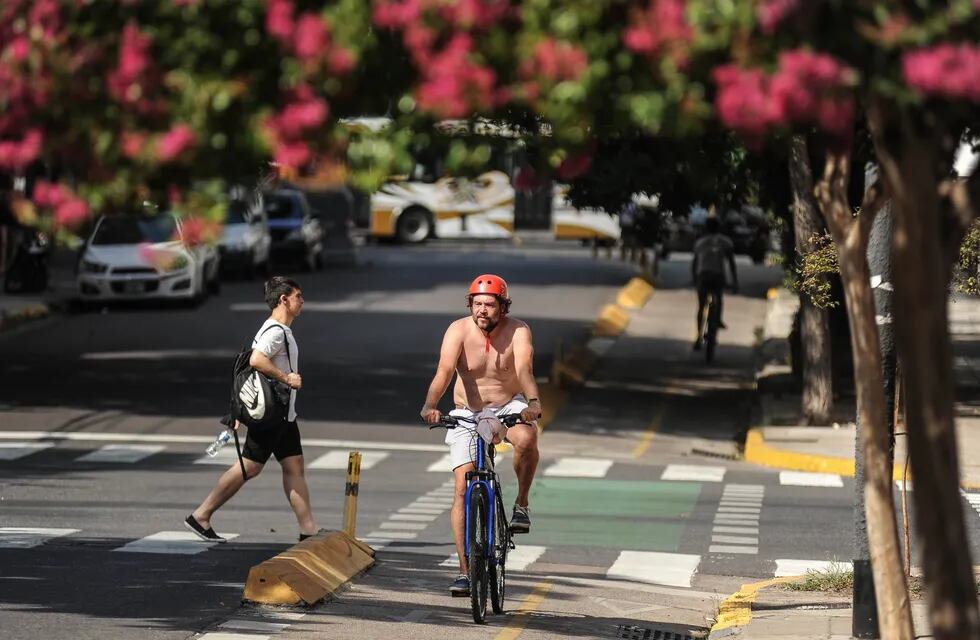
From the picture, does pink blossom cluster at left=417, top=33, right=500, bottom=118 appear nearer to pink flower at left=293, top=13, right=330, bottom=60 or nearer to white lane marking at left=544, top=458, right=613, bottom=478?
pink flower at left=293, top=13, right=330, bottom=60

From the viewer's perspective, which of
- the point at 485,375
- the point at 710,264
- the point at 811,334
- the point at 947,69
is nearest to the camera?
the point at 947,69

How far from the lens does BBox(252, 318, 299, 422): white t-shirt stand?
13659mm

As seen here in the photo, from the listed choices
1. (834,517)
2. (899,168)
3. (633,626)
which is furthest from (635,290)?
(899,168)

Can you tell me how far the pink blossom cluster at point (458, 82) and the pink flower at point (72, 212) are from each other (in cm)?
118

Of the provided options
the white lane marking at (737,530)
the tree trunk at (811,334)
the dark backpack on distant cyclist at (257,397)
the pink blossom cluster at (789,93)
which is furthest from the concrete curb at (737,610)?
the tree trunk at (811,334)

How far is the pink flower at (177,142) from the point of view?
6.14 m

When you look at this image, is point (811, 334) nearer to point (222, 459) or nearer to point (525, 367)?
point (222, 459)

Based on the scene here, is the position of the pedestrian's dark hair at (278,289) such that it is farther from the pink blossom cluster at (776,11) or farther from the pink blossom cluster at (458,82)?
the pink blossom cluster at (776,11)

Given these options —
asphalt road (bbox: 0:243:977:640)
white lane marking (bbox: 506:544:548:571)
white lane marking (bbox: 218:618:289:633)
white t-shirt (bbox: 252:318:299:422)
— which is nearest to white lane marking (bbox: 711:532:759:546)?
asphalt road (bbox: 0:243:977:640)

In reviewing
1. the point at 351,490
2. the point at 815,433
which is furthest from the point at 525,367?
the point at 815,433

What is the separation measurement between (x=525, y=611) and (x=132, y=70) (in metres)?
6.27

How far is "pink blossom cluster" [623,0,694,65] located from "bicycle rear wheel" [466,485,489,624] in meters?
5.57

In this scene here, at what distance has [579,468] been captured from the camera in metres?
19.8

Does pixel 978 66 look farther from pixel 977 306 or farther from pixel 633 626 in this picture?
pixel 977 306
